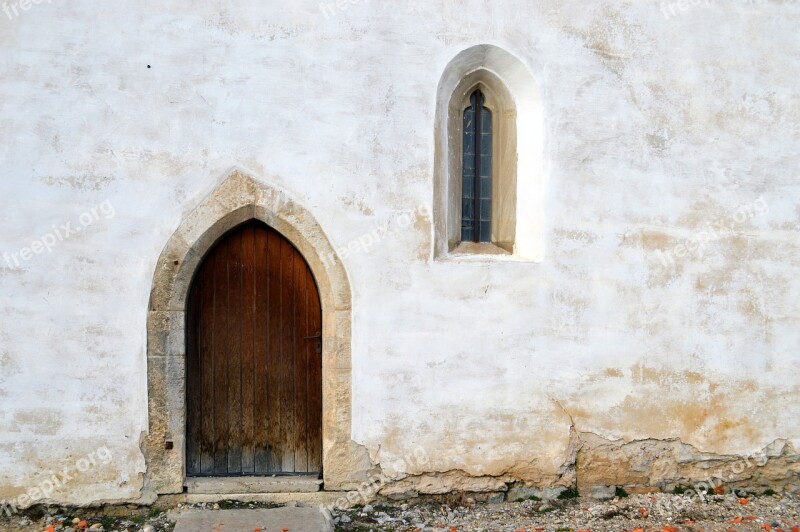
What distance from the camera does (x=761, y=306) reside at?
4926 millimetres

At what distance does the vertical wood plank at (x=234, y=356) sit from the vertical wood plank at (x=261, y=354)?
0.35 ft

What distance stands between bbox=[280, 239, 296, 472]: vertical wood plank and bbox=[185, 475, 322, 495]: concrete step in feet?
0.57

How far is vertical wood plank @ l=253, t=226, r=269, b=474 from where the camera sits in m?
4.73

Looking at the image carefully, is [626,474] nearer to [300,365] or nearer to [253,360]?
[300,365]

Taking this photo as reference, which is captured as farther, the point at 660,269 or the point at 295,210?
the point at 660,269

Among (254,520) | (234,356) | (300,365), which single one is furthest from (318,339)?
(254,520)

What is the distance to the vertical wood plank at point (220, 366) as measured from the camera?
4.71 metres

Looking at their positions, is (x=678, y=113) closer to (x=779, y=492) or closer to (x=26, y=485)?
(x=779, y=492)

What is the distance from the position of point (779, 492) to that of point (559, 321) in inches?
80.4

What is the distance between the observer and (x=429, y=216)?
181 inches

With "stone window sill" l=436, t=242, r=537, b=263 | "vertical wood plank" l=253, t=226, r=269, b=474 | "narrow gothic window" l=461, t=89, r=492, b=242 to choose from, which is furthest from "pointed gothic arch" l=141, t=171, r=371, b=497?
"narrow gothic window" l=461, t=89, r=492, b=242

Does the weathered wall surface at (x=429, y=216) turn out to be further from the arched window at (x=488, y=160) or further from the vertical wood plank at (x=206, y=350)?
the vertical wood plank at (x=206, y=350)

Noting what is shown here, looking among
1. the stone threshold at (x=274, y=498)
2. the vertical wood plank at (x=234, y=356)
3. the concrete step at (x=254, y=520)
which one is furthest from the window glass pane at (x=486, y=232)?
the concrete step at (x=254, y=520)

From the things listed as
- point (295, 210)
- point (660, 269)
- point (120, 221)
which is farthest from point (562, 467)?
point (120, 221)
